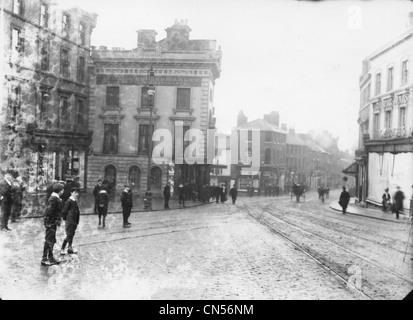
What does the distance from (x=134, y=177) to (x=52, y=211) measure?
1864 millimetres

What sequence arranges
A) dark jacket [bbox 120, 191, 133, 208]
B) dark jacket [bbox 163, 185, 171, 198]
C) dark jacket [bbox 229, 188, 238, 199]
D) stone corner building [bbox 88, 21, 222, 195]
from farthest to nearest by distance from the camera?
dark jacket [bbox 229, 188, 238, 199], dark jacket [bbox 120, 191, 133, 208], dark jacket [bbox 163, 185, 171, 198], stone corner building [bbox 88, 21, 222, 195]

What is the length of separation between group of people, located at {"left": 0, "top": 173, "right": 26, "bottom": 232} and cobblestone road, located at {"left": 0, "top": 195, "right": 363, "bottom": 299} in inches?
17.2

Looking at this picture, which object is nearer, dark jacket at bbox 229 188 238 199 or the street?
the street

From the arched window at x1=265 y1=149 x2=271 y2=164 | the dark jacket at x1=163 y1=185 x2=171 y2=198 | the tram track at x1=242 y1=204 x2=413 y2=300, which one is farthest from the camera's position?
the dark jacket at x1=163 y1=185 x2=171 y2=198

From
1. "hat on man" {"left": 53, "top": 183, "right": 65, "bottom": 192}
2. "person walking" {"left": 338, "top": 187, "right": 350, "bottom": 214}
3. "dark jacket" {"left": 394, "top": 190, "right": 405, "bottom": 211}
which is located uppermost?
"hat on man" {"left": 53, "top": 183, "right": 65, "bottom": 192}

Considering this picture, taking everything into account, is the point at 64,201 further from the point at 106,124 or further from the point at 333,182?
the point at 333,182

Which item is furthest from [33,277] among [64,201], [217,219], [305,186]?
[305,186]

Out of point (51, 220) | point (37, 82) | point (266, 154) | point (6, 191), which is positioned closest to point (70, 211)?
point (51, 220)

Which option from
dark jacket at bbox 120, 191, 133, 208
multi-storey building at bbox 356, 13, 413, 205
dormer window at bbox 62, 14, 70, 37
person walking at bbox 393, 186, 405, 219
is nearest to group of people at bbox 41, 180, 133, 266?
dark jacket at bbox 120, 191, 133, 208

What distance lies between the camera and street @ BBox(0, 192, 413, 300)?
6.40 m

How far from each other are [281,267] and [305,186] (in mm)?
6852

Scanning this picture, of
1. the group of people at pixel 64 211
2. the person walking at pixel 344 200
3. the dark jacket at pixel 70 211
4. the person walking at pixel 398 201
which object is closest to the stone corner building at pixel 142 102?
the group of people at pixel 64 211

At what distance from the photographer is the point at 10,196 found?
7844 millimetres

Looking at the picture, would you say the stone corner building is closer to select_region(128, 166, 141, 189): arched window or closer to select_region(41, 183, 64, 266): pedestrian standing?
select_region(128, 166, 141, 189): arched window
